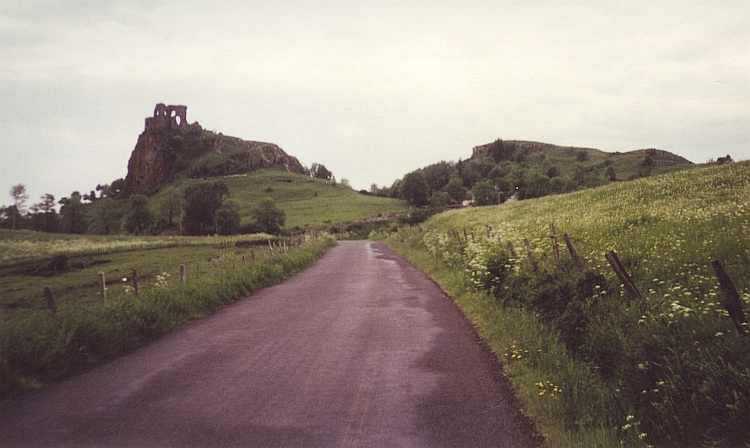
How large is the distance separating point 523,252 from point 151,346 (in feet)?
34.8

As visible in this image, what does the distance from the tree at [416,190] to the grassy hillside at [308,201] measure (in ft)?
11.6

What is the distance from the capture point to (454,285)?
1683 cm

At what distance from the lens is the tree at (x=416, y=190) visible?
14588 cm

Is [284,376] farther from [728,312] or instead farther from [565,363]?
[728,312]

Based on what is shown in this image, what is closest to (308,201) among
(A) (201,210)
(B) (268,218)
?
(A) (201,210)

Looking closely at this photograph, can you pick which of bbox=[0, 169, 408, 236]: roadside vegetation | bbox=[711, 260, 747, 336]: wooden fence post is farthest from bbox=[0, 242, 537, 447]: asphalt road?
bbox=[0, 169, 408, 236]: roadside vegetation

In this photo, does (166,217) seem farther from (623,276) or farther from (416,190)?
(623,276)

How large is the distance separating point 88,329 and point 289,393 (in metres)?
5.10

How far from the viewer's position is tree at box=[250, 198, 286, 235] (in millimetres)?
101000

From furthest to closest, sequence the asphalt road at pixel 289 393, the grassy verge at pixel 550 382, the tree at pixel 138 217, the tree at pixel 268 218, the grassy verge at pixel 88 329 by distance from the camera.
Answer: the tree at pixel 138 217
the tree at pixel 268 218
the grassy verge at pixel 88 329
the asphalt road at pixel 289 393
the grassy verge at pixel 550 382

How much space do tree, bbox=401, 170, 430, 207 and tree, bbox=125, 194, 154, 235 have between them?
74370 millimetres

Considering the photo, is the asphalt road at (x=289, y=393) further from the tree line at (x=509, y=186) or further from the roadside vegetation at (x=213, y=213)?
the tree line at (x=509, y=186)

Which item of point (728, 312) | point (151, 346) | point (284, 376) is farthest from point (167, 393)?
point (728, 312)

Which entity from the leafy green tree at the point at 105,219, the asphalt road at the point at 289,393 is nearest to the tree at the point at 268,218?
the leafy green tree at the point at 105,219
